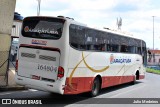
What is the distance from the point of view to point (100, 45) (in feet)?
48.2

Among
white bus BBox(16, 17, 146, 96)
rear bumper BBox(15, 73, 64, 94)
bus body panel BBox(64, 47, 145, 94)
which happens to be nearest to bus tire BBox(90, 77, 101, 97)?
white bus BBox(16, 17, 146, 96)

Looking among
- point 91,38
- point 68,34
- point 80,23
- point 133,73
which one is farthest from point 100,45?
point 133,73

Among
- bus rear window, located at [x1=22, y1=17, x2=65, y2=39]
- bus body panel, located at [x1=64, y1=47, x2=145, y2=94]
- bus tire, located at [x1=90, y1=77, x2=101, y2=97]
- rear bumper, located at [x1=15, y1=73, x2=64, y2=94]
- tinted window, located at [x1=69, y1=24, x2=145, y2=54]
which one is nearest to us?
rear bumper, located at [x1=15, y1=73, x2=64, y2=94]

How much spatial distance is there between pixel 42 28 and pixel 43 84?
7.06 ft

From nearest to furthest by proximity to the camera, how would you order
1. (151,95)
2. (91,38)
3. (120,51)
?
1. (91,38)
2. (151,95)
3. (120,51)

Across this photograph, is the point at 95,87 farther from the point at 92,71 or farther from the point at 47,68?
the point at 47,68

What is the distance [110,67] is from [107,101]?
10.6 feet

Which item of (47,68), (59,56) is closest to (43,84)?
(47,68)

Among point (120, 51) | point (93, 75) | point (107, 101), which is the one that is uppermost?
point (120, 51)

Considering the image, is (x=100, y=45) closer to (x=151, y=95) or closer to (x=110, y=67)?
(x=110, y=67)

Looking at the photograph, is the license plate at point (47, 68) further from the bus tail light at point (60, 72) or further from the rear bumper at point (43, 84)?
the rear bumper at point (43, 84)

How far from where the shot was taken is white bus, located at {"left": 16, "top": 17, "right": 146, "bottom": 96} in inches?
461

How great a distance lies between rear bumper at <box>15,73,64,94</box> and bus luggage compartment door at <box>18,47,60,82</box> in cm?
15

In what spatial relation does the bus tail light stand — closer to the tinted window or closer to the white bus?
the white bus
